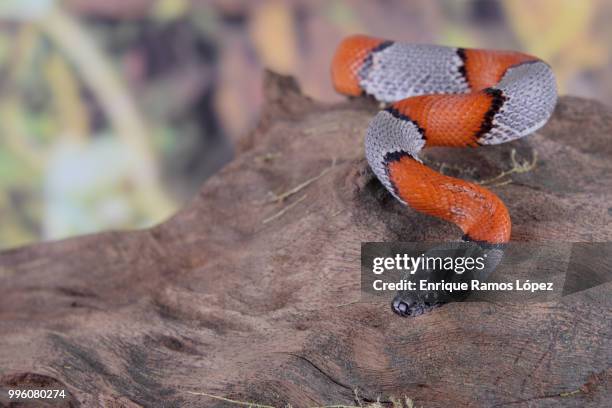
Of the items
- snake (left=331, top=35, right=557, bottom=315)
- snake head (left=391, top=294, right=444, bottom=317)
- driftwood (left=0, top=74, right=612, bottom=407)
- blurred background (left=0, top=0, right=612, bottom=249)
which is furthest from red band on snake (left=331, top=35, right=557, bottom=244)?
blurred background (left=0, top=0, right=612, bottom=249)

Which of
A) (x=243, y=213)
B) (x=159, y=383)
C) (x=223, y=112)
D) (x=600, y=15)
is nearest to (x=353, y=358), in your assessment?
(x=159, y=383)

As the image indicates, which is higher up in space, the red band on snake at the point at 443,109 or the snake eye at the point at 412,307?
the red band on snake at the point at 443,109

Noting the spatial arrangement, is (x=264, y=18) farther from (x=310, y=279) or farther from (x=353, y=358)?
(x=353, y=358)

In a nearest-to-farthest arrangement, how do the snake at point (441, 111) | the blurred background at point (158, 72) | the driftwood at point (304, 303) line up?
1. the driftwood at point (304, 303)
2. the snake at point (441, 111)
3. the blurred background at point (158, 72)

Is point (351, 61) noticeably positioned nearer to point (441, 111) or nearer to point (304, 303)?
point (441, 111)

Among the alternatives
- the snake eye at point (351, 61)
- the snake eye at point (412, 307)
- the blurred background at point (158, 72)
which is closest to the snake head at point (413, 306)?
the snake eye at point (412, 307)

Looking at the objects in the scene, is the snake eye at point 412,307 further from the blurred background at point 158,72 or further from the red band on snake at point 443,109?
the blurred background at point 158,72
